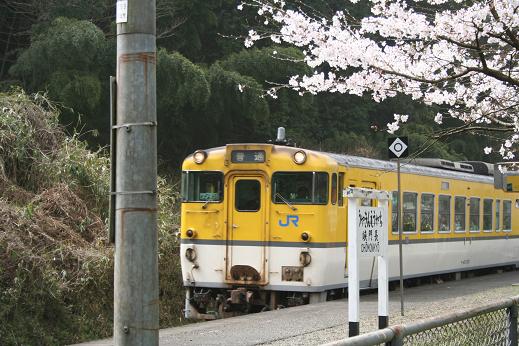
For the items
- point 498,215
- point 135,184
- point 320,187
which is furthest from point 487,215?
point 135,184

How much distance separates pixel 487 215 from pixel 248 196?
30.1ft

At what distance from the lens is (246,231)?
13719mm

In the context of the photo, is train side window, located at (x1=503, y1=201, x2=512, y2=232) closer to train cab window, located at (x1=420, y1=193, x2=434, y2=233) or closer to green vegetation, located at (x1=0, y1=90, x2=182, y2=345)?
train cab window, located at (x1=420, y1=193, x2=434, y2=233)

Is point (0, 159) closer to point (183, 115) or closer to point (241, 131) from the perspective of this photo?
point (183, 115)

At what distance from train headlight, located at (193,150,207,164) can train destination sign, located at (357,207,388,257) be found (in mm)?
5345

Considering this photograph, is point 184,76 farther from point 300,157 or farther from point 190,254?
point 300,157

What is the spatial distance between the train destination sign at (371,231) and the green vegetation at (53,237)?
18.5 feet

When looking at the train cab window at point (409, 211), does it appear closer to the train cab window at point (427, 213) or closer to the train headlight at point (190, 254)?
the train cab window at point (427, 213)

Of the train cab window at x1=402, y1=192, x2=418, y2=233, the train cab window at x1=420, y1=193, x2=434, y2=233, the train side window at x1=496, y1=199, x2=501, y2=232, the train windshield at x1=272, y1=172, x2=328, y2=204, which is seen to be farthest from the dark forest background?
the train windshield at x1=272, y1=172, x2=328, y2=204

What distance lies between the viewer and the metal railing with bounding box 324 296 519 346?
4503mm

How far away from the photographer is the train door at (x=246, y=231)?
13.5m

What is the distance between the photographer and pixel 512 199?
74.6 feet

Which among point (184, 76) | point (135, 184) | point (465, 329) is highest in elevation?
point (184, 76)

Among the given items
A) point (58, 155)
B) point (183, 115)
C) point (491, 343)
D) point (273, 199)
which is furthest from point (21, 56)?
point (491, 343)
